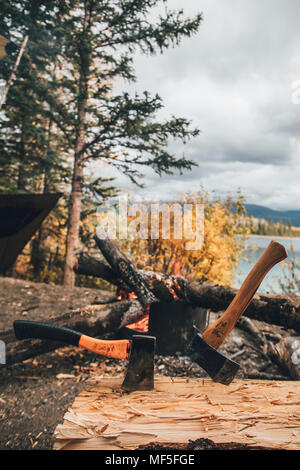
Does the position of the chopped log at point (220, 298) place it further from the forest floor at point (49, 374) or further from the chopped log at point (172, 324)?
the forest floor at point (49, 374)

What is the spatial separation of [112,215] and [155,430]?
8621 millimetres

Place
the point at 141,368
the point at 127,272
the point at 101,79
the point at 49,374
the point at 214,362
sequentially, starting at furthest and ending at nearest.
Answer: the point at 101,79 → the point at 127,272 → the point at 49,374 → the point at 214,362 → the point at 141,368

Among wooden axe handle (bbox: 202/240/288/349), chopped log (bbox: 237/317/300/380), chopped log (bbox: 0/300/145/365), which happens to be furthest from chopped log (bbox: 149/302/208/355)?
wooden axe handle (bbox: 202/240/288/349)

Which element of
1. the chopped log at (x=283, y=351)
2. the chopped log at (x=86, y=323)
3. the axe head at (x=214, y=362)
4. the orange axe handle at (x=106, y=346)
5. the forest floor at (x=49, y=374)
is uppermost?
the orange axe handle at (x=106, y=346)

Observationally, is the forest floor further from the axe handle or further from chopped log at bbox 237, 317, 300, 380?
the axe handle

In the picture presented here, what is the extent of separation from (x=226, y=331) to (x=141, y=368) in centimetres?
73

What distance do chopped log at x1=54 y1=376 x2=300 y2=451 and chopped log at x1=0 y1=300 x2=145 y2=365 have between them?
58.6 inches

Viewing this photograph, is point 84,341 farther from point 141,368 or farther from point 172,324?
point 172,324

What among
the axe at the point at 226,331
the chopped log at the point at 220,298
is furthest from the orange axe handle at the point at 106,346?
the chopped log at the point at 220,298

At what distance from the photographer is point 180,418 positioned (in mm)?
1362

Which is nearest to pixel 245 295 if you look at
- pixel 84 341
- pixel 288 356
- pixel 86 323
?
pixel 84 341

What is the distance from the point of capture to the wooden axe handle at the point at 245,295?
1874mm

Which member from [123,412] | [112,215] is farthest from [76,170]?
[123,412]

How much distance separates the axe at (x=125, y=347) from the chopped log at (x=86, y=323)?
4.33 ft
